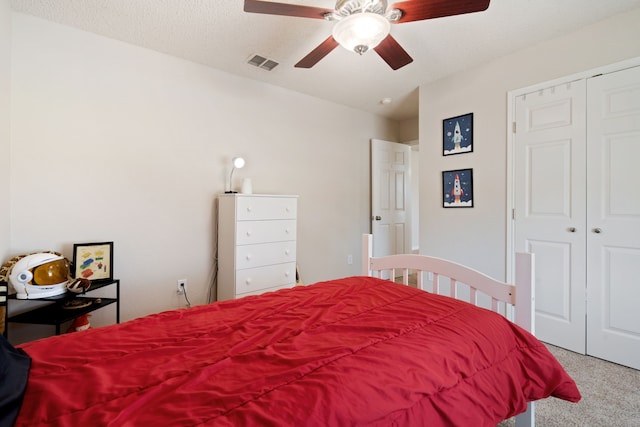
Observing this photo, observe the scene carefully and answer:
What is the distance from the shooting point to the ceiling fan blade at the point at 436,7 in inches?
54.9

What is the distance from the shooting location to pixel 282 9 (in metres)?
1.50

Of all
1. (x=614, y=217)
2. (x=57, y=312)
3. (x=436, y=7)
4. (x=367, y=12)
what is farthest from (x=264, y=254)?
(x=614, y=217)

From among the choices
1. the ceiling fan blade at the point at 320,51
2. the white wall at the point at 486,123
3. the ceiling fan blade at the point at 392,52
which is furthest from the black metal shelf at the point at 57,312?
the white wall at the point at 486,123

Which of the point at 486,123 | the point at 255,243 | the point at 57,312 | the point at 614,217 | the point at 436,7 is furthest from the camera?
the point at 486,123

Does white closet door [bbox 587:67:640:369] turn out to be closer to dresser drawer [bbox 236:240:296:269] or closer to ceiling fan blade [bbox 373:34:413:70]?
ceiling fan blade [bbox 373:34:413:70]

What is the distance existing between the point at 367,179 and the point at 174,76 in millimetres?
2590

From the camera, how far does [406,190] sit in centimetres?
446

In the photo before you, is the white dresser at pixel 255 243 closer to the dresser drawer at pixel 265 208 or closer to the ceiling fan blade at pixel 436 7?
the dresser drawer at pixel 265 208

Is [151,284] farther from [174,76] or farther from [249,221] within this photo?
[174,76]

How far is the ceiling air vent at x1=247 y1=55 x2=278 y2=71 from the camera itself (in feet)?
8.57

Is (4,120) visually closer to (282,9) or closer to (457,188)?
(282,9)

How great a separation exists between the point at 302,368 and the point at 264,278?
74.1 inches

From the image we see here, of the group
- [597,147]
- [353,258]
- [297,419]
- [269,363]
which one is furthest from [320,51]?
[353,258]

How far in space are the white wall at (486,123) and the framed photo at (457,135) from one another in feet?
0.16
